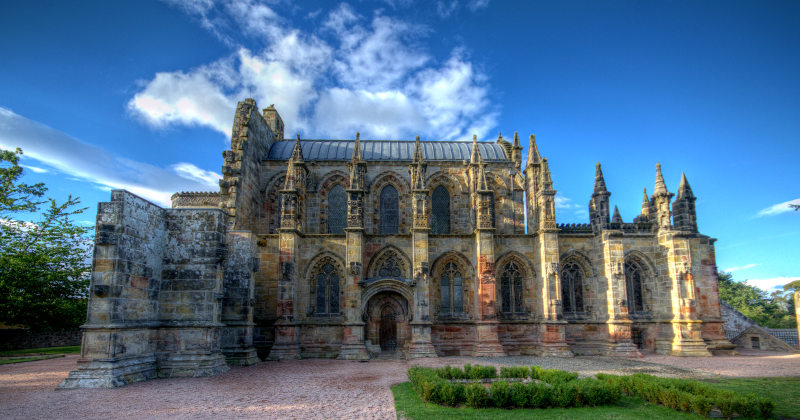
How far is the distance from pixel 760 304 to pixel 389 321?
4217 cm

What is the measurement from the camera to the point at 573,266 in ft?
85.0

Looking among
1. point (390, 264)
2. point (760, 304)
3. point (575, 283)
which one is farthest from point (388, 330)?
point (760, 304)

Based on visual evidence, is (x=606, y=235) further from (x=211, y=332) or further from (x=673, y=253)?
(x=211, y=332)

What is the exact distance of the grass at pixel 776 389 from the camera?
10578mm

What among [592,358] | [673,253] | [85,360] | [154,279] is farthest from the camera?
[673,253]

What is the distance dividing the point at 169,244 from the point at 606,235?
20778 mm

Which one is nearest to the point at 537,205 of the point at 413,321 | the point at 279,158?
the point at 413,321

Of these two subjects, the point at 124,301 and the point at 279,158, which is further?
the point at 279,158

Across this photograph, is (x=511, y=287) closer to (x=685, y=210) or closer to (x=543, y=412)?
(x=685, y=210)

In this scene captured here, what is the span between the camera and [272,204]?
97.0 ft

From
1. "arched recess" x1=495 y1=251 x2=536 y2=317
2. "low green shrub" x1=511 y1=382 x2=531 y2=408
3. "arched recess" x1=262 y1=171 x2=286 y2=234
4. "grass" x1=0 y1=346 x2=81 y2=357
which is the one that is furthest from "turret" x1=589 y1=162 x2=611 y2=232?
"grass" x1=0 y1=346 x2=81 y2=357

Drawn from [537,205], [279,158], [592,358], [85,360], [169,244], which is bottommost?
[592,358]

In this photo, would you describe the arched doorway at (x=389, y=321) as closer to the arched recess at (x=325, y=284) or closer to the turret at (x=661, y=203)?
the arched recess at (x=325, y=284)

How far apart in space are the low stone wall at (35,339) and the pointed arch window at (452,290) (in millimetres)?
24383
